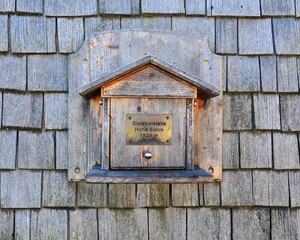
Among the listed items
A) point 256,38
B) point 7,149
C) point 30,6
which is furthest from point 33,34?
point 256,38

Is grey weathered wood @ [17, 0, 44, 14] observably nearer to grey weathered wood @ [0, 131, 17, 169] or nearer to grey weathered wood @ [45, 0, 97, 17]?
grey weathered wood @ [45, 0, 97, 17]

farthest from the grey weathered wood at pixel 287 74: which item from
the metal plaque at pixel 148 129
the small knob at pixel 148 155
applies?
the small knob at pixel 148 155

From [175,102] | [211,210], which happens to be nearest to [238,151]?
[211,210]

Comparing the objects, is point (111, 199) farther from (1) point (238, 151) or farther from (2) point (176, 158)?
(1) point (238, 151)

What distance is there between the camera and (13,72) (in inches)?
71.2

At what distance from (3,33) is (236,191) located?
6.10 feet

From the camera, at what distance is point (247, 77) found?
1.84m

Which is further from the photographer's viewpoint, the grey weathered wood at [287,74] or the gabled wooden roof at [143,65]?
the grey weathered wood at [287,74]

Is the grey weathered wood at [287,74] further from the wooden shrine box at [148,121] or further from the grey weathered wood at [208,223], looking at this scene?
the grey weathered wood at [208,223]

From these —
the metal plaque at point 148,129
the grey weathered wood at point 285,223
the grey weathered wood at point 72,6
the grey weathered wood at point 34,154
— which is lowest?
the grey weathered wood at point 285,223

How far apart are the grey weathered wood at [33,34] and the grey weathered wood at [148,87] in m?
0.62

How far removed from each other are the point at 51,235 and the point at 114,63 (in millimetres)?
1190

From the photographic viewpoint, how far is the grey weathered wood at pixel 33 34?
5.95 ft

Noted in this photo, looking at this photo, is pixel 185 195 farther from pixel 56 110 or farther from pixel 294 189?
pixel 56 110
